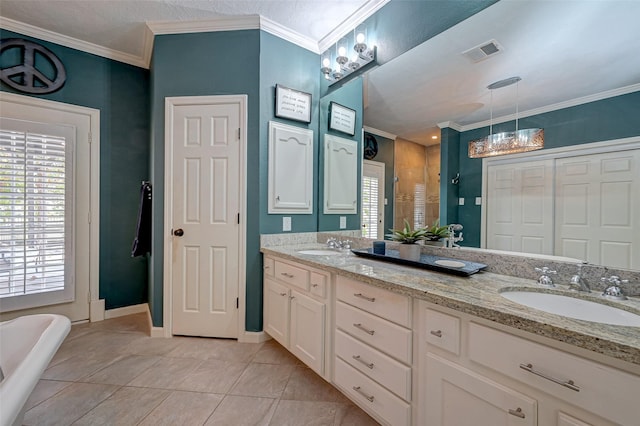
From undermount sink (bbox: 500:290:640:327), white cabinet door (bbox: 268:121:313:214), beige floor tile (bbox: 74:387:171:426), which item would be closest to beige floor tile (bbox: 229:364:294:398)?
beige floor tile (bbox: 74:387:171:426)

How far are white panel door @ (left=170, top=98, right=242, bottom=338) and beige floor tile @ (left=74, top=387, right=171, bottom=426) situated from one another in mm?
725

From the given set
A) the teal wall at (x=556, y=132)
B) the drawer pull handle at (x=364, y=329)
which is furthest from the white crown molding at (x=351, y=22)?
the drawer pull handle at (x=364, y=329)

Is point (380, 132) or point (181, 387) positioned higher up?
point (380, 132)

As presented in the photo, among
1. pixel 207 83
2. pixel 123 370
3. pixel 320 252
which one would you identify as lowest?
pixel 123 370

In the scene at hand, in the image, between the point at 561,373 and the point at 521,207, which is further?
the point at 521,207

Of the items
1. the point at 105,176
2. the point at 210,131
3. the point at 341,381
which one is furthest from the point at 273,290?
the point at 105,176

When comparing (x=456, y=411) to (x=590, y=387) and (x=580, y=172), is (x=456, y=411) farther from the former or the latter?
(x=580, y=172)

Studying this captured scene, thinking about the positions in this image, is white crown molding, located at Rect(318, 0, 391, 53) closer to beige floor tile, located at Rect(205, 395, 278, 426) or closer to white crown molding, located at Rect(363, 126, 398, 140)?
white crown molding, located at Rect(363, 126, 398, 140)

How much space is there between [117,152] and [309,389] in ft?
9.62

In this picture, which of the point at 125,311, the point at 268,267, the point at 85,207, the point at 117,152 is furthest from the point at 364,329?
the point at 117,152

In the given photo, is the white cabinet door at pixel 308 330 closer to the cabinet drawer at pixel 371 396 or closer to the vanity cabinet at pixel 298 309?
the vanity cabinet at pixel 298 309

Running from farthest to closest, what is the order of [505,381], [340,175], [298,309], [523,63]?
[340,175]
[298,309]
[523,63]
[505,381]

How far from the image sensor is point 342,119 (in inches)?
101

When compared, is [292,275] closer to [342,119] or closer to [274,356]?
[274,356]
